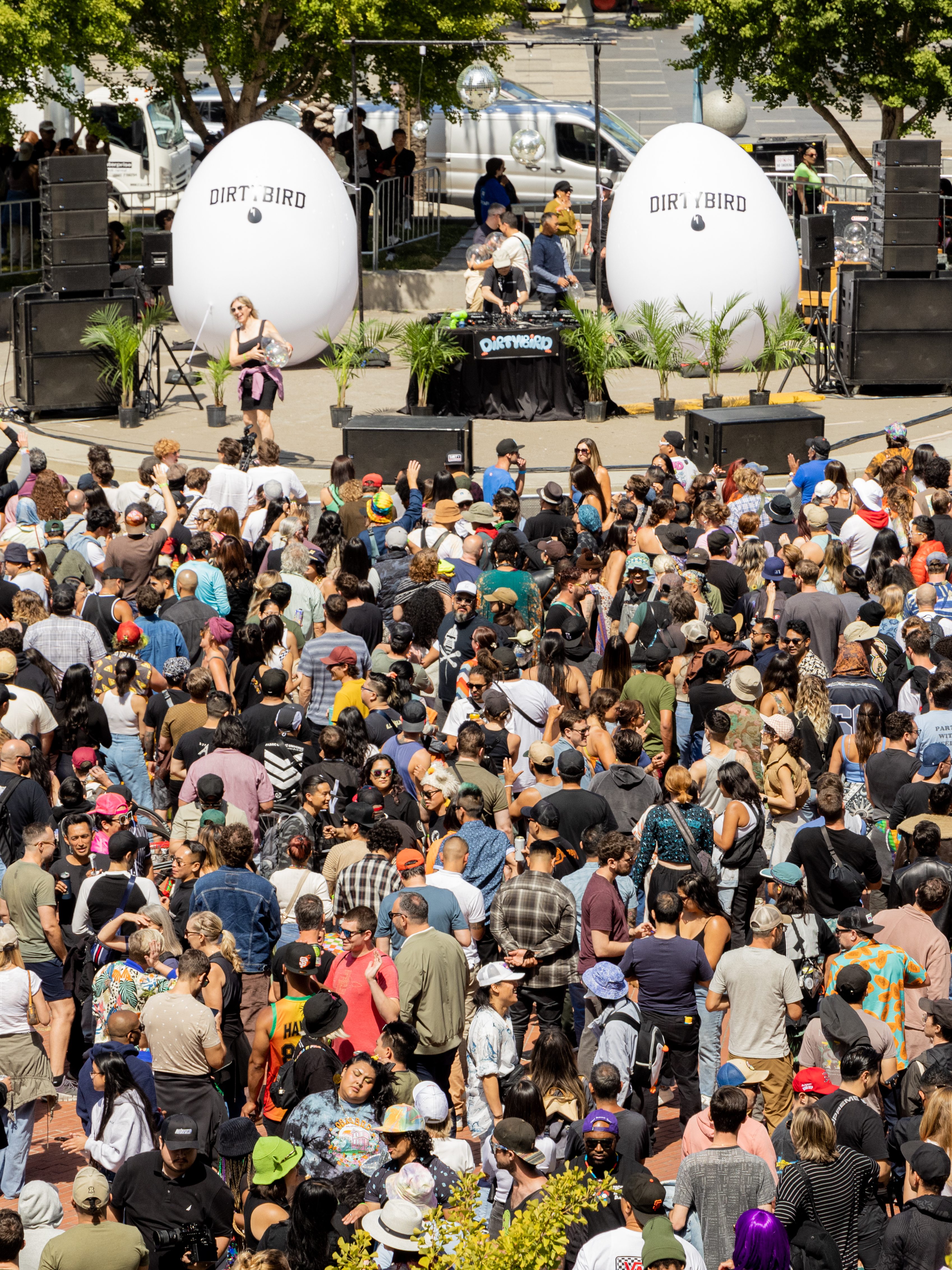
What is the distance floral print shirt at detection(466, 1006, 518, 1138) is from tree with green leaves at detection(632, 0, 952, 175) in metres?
20.8

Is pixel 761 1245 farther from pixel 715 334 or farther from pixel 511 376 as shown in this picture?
pixel 511 376

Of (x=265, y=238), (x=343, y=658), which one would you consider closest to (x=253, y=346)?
(x=265, y=238)

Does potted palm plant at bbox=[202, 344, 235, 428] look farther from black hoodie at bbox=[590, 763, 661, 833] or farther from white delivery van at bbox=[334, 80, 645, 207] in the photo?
white delivery van at bbox=[334, 80, 645, 207]

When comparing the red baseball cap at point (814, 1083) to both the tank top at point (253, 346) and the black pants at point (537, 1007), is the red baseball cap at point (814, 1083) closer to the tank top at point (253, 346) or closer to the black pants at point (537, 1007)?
the black pants at point (537, 1007)

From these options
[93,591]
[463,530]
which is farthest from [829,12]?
[93,591]

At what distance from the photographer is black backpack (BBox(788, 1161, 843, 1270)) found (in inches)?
249

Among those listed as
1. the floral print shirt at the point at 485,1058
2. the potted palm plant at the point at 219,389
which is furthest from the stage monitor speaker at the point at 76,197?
the floral print shirt at the point at 485,1058

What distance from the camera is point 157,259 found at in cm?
1953

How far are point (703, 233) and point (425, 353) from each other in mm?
4085

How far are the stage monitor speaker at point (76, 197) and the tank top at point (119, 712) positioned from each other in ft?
33.3

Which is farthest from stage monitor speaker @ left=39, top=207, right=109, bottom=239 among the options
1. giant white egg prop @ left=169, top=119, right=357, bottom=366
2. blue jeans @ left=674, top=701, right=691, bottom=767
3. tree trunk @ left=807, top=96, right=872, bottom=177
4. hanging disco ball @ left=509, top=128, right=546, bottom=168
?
tree trunk @ left=807, top=96, right=872, bottom=177

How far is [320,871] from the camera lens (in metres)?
9.10

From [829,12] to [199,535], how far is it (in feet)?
56.8

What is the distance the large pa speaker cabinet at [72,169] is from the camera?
62.1 ft
